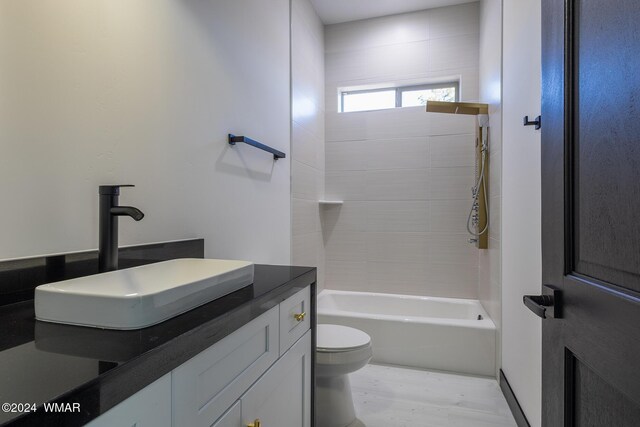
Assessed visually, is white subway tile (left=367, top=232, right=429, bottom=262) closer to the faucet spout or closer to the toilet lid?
the toilet lid

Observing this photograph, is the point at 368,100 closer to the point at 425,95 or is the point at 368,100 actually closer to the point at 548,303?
the point at 425,95

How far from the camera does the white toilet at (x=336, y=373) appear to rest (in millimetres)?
1737

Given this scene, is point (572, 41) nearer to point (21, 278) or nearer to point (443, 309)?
point (21, 278)

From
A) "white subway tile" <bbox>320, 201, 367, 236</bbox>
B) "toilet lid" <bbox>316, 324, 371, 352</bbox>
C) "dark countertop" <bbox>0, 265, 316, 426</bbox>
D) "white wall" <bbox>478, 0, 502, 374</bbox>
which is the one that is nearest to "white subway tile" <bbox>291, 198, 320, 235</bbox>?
"white subway tile" <bbox>320, 201, 367, 236</bbox>

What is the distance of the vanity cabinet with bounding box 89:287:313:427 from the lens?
56 centimetres

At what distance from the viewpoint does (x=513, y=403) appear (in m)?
1.91

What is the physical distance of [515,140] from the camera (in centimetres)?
188

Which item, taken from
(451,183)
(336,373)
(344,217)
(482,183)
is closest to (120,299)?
(336,373)

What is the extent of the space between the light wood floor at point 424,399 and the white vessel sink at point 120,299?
147cm

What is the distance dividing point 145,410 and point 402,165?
2.90 m

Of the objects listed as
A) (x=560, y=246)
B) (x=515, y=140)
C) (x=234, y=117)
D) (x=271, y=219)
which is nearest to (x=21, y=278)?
(x=234, y=117)

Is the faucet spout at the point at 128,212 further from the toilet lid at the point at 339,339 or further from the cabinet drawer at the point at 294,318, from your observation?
the toilet lid at the point at 339,339

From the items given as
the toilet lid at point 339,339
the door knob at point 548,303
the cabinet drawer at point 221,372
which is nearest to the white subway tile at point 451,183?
the toilet lid at point 339,339

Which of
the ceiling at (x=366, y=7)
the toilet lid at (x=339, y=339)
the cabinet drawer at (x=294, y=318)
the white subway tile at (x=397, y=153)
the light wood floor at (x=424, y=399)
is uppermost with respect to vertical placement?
the ceiling at (x=366, y=7)
